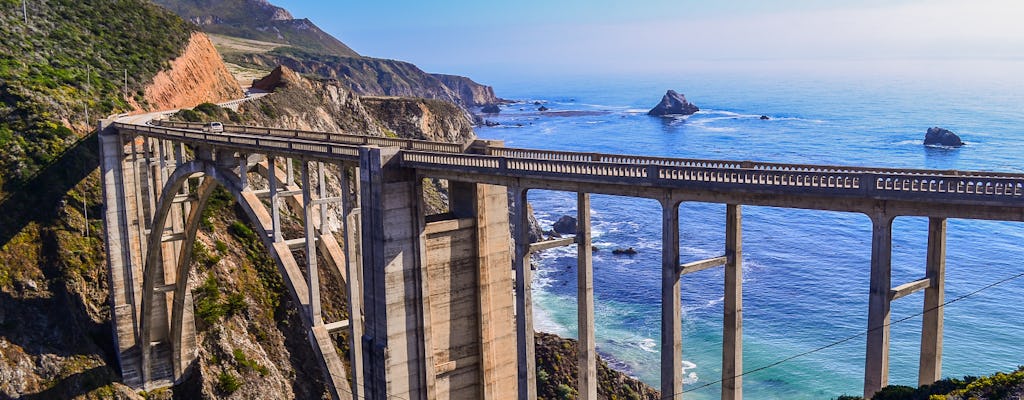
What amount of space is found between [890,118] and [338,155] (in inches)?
6304

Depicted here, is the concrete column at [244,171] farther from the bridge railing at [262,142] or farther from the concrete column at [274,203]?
the concrete column at [274,203]

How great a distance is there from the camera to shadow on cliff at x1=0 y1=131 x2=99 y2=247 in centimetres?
4197

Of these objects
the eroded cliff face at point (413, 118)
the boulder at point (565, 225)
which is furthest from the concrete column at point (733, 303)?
the eroded cliff face at point (413, 118)

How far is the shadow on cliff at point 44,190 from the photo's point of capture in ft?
138

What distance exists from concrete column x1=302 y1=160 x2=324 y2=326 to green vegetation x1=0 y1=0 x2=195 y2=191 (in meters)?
25.8

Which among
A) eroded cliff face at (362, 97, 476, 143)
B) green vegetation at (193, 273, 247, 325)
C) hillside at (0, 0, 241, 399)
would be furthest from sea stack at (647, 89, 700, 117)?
green vegetation at (193, 273, 247, 325)

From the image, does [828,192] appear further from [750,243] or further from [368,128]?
[368,128]

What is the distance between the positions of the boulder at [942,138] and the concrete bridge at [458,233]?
10074 centimetres

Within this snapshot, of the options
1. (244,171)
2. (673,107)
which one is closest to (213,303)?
(244,171)

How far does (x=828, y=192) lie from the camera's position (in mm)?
16297

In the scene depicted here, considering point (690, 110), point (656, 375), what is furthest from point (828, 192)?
point (690, 110)

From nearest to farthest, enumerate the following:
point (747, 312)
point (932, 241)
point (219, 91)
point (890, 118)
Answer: point (932, 241) < point (747, 312) < point (219, 91) < point (890, 118)

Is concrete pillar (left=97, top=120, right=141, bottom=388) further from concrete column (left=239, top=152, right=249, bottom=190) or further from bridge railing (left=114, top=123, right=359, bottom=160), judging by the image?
concrete column (left=239, top=152, right=249, bottom=190)

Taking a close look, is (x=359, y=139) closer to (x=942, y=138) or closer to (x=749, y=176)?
(x=749, y=176)
